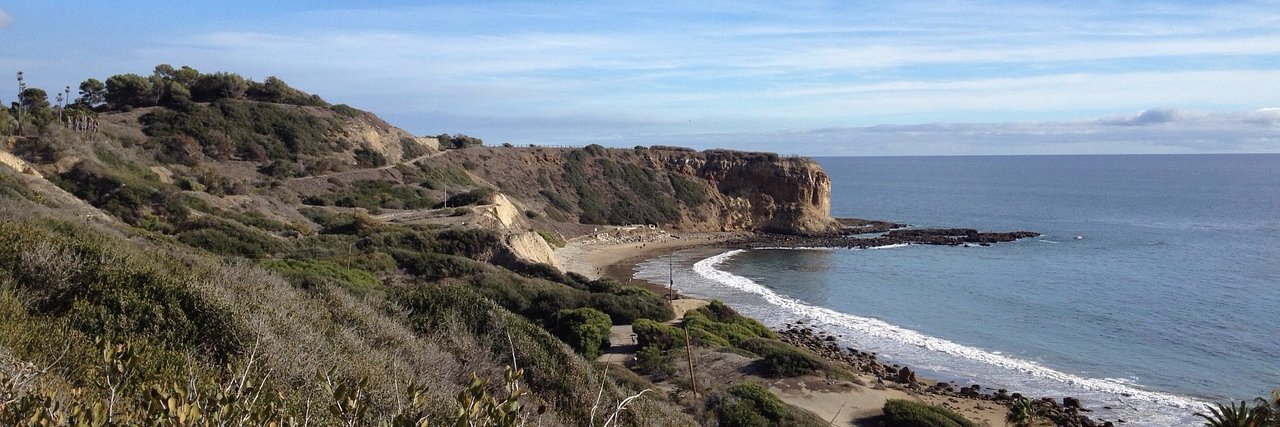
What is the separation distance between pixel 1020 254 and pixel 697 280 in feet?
86.2

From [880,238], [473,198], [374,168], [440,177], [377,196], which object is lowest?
[880,238]

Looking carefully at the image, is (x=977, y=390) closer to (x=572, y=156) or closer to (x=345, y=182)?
(x=345, y=182)

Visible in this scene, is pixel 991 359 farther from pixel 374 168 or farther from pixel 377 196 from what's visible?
pixel 374 168

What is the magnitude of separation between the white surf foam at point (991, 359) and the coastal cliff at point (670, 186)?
2698 centimetres

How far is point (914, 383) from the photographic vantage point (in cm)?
2583

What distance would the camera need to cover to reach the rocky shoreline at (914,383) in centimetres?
2306

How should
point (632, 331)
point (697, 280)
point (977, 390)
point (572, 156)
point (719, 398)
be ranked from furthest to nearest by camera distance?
point (572, 156), point (697, 280), point (632, 331), point (977, 390), point (719, 398)

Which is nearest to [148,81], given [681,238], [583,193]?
[583,193]

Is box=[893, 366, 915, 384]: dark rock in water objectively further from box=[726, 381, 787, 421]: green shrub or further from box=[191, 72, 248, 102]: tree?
box=[191, 72, 248, 102]: tree

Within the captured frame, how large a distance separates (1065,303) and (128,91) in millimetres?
61624

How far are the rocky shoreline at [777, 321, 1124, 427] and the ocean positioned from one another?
87 cm

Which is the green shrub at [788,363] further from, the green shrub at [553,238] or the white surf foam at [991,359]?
the green shrub at [553,238]

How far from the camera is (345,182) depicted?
52.0 metres

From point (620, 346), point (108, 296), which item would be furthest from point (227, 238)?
point (108, 296)
